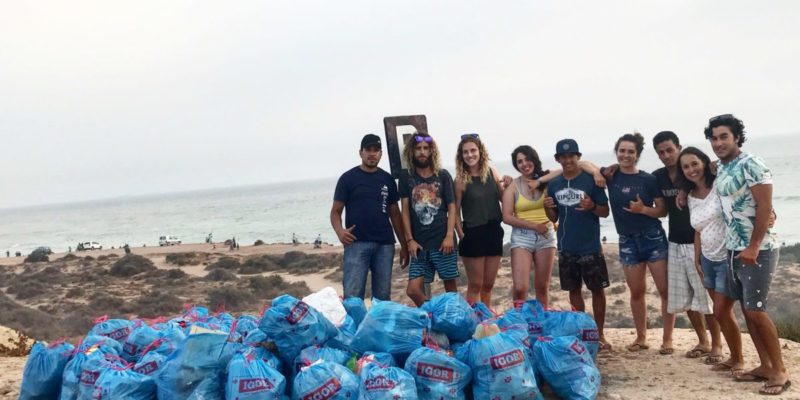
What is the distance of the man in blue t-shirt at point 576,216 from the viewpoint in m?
5.31

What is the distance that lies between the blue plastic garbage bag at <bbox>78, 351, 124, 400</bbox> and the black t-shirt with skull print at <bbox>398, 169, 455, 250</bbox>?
262cm

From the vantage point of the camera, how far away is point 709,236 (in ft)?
14.9

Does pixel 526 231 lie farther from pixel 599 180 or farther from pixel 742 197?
pixel 742 197

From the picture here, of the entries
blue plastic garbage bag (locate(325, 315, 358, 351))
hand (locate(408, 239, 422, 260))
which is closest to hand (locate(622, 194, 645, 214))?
hand (locate(408, 239, 422, 260))

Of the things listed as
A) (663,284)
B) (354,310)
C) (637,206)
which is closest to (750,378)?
(663,284)

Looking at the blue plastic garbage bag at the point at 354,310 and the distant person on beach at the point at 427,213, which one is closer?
the blue plastic garbage bag at the point at 354,310

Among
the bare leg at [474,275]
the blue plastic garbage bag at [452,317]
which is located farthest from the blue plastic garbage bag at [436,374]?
the bare leg at [474,275]

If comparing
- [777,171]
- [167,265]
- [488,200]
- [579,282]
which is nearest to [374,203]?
[488,200]

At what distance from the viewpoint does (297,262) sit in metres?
23.0

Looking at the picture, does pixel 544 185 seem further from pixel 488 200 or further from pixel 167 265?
pixel 167 265

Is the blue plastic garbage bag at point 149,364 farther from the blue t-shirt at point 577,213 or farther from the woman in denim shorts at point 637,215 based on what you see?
the woman in denim shorts at point 637,215

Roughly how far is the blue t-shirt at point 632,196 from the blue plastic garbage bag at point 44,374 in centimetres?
460

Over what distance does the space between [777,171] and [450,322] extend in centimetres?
7602

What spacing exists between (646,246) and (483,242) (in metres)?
1.39
